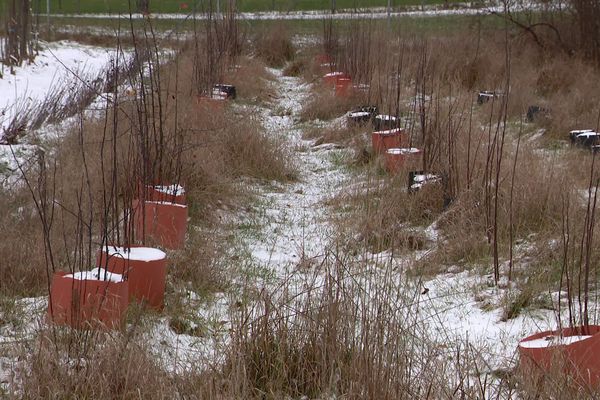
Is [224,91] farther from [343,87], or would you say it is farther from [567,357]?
[567,357]

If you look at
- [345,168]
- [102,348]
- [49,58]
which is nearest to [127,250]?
[102,348]

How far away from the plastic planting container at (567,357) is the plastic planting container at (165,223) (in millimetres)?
2221

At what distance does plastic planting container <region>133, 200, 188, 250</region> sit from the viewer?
4355 mm

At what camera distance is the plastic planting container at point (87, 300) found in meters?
2.95

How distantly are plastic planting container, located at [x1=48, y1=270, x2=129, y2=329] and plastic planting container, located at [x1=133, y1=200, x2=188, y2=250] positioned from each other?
1.22 meters

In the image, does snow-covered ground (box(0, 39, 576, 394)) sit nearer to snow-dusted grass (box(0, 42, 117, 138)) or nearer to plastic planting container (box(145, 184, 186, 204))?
snow-dusted grass (box(0, 42, 117, 138))

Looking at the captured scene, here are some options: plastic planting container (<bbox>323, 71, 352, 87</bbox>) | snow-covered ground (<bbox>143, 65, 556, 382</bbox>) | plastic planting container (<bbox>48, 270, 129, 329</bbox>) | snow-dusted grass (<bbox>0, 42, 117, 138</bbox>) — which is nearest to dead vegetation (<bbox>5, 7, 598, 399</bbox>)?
snow-covered ground (<bbox>143, 65, 556, 382</bbox>)

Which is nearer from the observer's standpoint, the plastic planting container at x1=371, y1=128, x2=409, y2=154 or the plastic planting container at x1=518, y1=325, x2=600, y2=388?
the plastic planting container at x1=518, y1=325, x2=600, y2=388

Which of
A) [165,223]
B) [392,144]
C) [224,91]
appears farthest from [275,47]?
[165,223]

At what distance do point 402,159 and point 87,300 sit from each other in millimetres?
3395

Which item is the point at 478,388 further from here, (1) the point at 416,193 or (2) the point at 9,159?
(2) the point at 9,159

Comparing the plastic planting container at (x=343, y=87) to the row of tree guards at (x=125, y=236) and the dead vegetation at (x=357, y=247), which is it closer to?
the dead vegetation at (x=357, y=247)

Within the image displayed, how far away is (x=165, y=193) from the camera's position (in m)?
4.67

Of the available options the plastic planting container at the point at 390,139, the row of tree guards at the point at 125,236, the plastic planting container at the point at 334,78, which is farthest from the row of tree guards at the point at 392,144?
the row of tree guards at the point at 125,236
